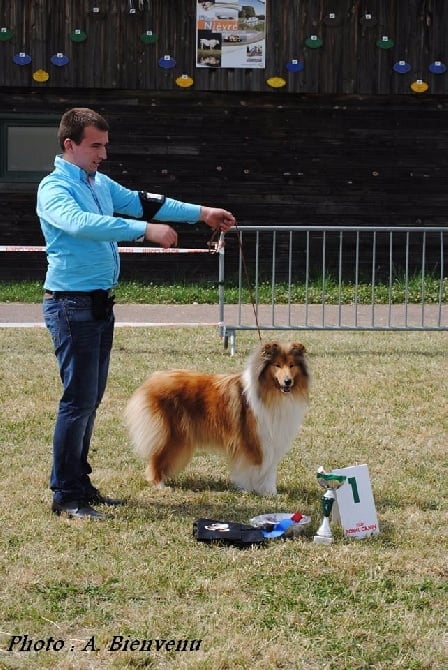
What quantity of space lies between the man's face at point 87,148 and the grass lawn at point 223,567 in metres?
1.89

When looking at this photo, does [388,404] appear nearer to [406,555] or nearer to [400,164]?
[406,555]

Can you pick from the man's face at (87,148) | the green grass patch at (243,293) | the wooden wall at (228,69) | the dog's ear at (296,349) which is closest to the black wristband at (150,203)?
the man's face at (87,148)

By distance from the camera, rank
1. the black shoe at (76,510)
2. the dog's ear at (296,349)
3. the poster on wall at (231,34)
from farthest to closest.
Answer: the poster on wall at (231,34) → the dog's ear at (296,349) → the black shoe at (76,510)

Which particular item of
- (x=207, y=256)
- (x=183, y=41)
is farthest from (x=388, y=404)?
(x=183, y=41)

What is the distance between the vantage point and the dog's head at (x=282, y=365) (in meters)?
5.46

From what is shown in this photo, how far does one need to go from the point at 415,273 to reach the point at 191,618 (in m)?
12.4

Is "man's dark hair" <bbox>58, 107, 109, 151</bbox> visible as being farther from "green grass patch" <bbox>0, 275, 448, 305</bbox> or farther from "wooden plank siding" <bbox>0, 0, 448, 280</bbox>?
"wooden plank siding" <bbox>0, 0, 448, 280</bbox>

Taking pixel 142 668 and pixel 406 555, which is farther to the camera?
pixel 406 555

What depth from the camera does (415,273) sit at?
15.6m

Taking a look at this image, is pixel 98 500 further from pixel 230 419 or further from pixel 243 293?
pixel 243 293

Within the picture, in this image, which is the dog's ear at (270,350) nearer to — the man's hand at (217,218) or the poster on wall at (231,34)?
the man's hand at (217,218)

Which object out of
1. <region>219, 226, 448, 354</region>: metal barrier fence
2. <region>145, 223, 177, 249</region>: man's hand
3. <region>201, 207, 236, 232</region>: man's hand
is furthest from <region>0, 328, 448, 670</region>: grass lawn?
<region>219, 226, 448, 354</region>: metal barrier fence

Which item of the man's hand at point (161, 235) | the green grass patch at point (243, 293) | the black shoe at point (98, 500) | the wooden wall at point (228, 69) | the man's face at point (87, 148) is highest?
the wooden wall at point (228, 69)

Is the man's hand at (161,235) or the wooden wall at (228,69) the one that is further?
the wooden wall at (228,69)
